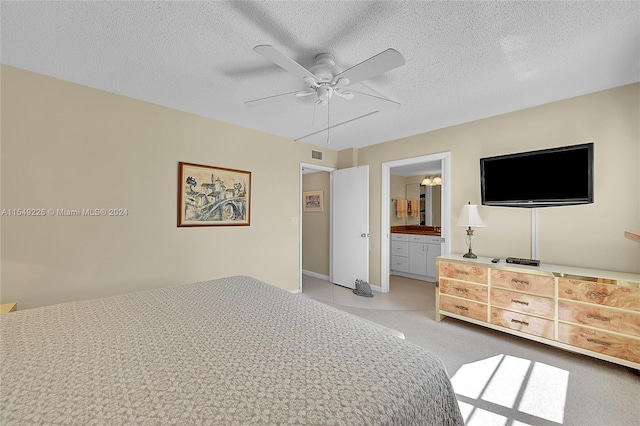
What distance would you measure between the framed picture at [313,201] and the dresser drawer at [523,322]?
3.31 meters

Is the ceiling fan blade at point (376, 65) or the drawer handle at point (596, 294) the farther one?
the drawer handle at point (596, 294)

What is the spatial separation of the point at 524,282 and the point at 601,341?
631 mm

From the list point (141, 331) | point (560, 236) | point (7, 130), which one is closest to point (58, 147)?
point (7, 130)

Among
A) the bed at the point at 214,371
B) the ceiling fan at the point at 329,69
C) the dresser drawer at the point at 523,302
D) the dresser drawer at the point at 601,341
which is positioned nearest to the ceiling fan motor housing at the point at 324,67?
the ceiling fan at the point at 329,69

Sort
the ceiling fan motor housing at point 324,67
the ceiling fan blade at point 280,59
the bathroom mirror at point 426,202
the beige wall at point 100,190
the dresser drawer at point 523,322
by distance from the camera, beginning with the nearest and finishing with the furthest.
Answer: the ceiling fan blade at point 280,59 < the ceiling fan motor housing at point 324,67 < the beige wall at point 100,190 < the dresser drawer at point 523,322 < the bathroom mirror at point 426,202

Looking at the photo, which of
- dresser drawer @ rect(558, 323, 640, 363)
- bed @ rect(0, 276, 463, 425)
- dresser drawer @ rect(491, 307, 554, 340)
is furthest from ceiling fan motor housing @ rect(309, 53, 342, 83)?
dresser drawer @ rect(558, 323, 640, 363)

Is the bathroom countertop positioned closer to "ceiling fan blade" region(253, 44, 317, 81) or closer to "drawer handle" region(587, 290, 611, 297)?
"drawer handle" region(587, 290, 611, 297)

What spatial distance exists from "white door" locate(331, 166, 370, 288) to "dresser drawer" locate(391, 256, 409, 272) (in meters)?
1.45

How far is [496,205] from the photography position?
3047 mm

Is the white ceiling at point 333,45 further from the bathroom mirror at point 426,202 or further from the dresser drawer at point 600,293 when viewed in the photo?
the bathroom mirror at point 426,202

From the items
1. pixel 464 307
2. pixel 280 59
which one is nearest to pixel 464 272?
pixel 464 307

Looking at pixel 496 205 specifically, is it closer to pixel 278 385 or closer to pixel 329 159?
pixel 329 159

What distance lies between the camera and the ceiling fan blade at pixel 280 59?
1.41m

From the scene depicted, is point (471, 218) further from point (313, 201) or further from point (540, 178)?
point (313, 201)
